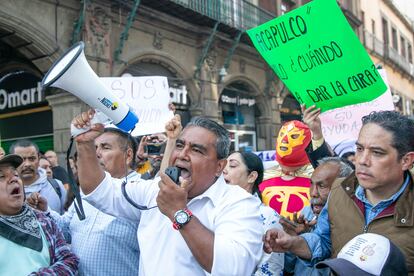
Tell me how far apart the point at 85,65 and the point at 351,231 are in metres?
1.40

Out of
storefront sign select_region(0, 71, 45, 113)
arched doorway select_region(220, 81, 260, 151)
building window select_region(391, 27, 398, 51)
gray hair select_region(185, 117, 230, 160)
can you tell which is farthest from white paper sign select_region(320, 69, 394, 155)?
building window select_region(391, 27, 398, 51)

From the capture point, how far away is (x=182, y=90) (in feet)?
37.5

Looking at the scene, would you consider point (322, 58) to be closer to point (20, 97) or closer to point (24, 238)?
point (24, 238)

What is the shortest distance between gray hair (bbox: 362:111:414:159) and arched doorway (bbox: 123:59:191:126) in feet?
28.8

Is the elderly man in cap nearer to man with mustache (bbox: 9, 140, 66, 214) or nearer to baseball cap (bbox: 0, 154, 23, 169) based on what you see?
baseball cap (bbox: 0, 154, 23, 169)

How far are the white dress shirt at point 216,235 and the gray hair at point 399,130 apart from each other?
0.62 metres

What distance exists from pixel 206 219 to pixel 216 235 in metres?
0.19

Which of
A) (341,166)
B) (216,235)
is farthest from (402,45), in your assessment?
(216,235)

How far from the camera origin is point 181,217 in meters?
1.55

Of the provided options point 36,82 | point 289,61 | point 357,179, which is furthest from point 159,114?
point 36,82

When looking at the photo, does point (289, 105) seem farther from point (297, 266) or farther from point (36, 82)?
point (297, 266)

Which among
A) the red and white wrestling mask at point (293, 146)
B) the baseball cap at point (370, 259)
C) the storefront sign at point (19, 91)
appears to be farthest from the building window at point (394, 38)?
the baseball cap at point (370, 259)

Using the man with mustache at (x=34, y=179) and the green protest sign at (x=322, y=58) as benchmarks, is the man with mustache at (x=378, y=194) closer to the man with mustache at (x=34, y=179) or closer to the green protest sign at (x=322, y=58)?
the green protest sign at (x=322, y=58)

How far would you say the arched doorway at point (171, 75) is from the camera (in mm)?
10422
